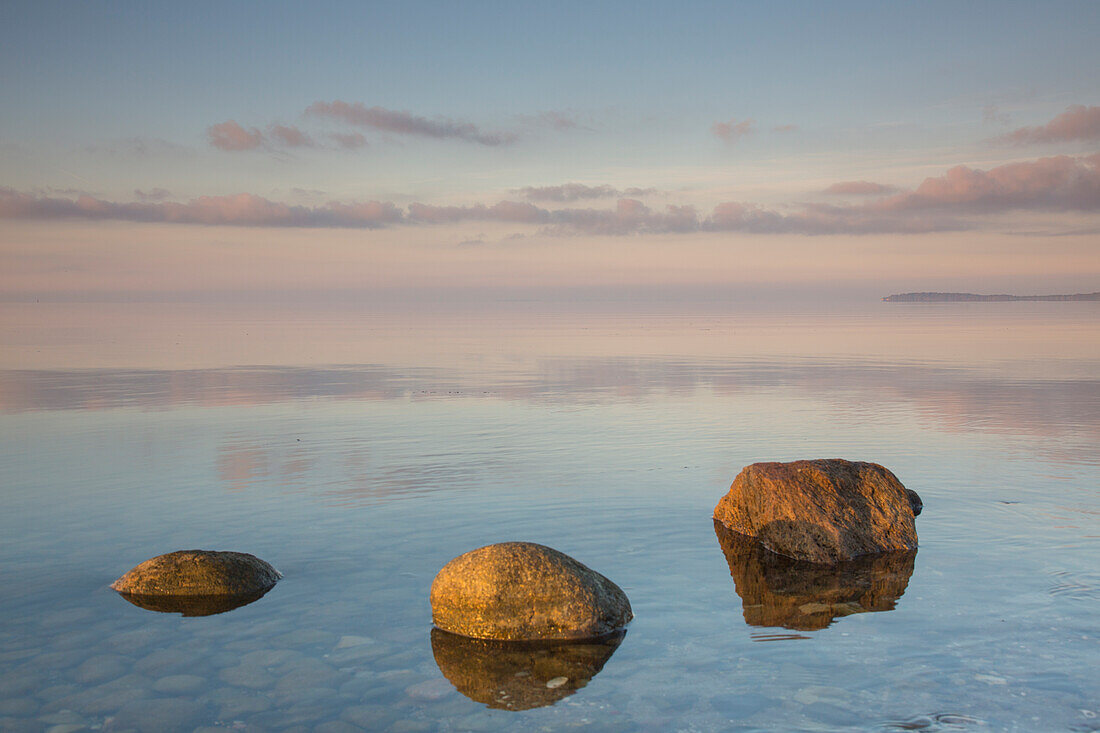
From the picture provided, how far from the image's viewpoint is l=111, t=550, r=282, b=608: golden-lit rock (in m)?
12.7

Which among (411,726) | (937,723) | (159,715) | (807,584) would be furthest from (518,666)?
(807,584)

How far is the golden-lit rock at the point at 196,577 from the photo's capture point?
1272cm

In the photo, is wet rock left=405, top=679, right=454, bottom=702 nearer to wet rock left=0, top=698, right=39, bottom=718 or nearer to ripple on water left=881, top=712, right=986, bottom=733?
wet rock left=0, top=698, right=39, bottom=718

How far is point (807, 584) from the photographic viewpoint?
44.2 feet

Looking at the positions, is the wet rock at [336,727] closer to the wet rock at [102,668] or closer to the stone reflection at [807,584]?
the wet rock at [102,668]

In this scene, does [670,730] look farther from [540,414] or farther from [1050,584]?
[540,414]

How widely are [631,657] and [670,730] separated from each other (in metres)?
1.77

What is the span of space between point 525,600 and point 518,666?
1042mm

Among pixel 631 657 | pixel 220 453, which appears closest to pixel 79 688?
pixel 631 657

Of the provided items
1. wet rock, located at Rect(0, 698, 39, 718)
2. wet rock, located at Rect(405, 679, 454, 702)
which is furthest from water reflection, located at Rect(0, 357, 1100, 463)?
wet rock, located at Rect(0, 698, 39, 718)

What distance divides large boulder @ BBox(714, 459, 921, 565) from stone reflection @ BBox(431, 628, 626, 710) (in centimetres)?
493

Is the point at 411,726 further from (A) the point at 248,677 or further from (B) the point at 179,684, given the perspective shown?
(B) the point at 179,684

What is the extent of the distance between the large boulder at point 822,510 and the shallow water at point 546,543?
0.66 metres

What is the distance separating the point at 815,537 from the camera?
14.9 metres
